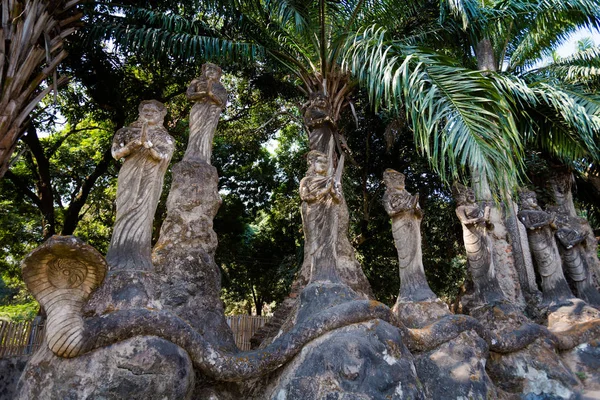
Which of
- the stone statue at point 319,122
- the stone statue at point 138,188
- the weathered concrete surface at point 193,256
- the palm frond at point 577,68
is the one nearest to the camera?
the stone statue at point 138,188

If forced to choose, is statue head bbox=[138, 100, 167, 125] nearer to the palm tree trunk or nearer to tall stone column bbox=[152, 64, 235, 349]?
tall stone column bbox=[152, 64, 235, 349]

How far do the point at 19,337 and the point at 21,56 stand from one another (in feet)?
17.5

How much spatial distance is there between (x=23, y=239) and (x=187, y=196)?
1050 cm

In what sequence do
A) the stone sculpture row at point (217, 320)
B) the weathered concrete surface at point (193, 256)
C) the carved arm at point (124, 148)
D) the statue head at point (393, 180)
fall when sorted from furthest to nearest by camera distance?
the statue head at point (393, 180) → the weathered concrete surface at point (193, 256) → the carved arm at point (124, 148) → the stone sculpture row at point (217, 320)

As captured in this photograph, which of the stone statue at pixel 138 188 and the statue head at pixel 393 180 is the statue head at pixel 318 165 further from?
the stone statue at pixel 138 188

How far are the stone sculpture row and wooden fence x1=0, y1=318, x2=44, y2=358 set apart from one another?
216 inches

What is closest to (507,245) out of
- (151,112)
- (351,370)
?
(351,370)

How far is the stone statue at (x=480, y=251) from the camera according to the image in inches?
247

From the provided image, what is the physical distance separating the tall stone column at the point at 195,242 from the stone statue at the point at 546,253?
18.8ft

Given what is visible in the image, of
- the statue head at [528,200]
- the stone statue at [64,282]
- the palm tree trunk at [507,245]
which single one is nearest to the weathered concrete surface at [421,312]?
the palm tree trunk at [507,245]

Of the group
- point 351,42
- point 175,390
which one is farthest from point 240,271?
point 175,390

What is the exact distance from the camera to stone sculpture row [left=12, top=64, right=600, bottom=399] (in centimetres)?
321

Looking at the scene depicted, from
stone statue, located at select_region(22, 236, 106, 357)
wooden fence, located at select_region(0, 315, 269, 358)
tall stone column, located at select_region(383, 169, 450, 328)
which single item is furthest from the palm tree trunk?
wooden fence, located at select_region(0, 315, 269, 358)

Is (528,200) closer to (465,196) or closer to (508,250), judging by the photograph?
(508,250)
